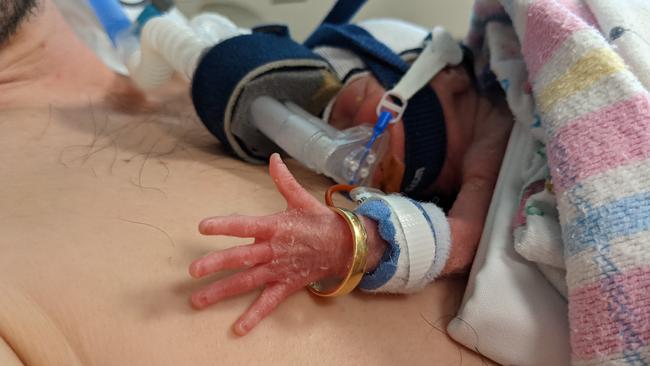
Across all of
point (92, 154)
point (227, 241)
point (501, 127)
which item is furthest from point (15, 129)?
point (501, 127)

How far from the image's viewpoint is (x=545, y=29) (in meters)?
0.59

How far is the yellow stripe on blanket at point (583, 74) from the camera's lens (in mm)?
516

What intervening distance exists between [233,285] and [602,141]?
1.14 ft

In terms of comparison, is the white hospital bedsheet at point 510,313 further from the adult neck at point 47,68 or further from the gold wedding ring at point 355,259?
the adult neck at point 47,68

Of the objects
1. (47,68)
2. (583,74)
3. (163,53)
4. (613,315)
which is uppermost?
(583,74)

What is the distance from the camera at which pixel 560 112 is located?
527 mm

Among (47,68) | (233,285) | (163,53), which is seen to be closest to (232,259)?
(233,285)

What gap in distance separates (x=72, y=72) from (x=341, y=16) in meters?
0.47

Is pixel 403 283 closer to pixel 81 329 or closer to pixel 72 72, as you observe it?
pixel 81 329

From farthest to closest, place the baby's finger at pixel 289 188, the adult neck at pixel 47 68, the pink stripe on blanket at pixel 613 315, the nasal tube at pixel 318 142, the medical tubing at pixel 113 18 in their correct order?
the medical tubing at pixel 113 18
the adult neck at pixel 47 68
the nasal tube at pixel 318 142
the baby's finger at pixel 289 188
the pink stripe on blanket at pixel 613 315

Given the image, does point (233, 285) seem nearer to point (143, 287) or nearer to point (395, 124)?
point (143, 287)

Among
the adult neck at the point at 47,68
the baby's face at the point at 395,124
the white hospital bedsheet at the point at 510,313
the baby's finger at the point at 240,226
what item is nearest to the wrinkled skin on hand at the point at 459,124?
the baby's face at the point at 395,124

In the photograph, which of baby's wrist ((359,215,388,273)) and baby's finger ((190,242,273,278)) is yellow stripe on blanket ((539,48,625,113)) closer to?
baby's wrist ((359,215,388,273))

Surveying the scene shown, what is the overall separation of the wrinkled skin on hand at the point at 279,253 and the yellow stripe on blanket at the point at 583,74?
0.72 feet
